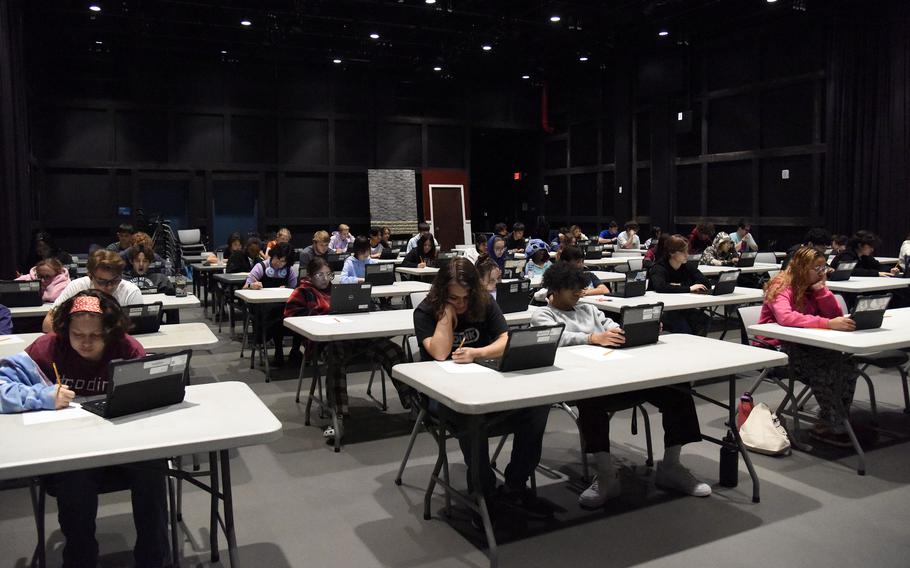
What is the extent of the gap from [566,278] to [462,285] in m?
0.60

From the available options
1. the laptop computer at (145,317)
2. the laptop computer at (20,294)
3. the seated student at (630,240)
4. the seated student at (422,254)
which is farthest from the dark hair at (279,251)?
the seated student at (630,240)

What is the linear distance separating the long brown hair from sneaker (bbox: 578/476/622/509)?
1723 mm

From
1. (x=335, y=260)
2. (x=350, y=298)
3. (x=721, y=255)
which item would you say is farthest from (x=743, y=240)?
A: (x=350, y=298)

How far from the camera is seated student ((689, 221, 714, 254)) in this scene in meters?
9.73

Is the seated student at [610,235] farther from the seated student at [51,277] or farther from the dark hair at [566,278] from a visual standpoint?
the dark hair at [566,278]

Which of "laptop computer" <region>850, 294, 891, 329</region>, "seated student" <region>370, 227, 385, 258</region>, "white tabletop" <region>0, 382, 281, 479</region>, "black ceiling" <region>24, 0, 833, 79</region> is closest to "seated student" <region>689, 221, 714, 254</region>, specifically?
"black ceiling" <region>24, 0, 833, 79</region>

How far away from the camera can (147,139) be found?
48.9 feet

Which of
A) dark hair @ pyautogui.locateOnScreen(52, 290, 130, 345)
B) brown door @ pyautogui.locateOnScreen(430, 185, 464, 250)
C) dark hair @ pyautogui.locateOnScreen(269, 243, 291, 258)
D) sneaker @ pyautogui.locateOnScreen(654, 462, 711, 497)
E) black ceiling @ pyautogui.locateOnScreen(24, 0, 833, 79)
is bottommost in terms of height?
sneaker @ pyautogui.locateOnScreen(654, 462, 711, 497)

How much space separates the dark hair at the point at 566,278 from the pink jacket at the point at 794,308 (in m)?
1.41

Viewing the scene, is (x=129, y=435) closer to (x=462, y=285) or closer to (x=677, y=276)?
(x=462, y=285)

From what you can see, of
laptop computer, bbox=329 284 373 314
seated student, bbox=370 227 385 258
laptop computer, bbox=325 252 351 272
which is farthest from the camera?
seated student, bbox=370 227 385 258

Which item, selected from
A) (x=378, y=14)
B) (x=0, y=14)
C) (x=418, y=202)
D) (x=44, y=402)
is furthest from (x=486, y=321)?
(x=418, y=202)

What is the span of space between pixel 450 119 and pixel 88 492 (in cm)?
1601

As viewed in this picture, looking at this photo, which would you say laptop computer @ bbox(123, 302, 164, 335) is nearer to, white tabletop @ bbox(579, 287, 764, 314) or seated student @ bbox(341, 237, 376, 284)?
seated student @ bbox(341, 237, 376, 284)
